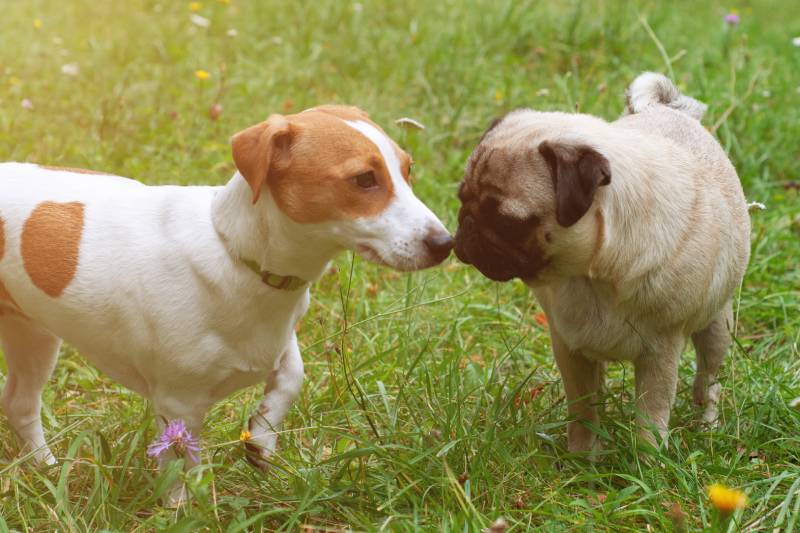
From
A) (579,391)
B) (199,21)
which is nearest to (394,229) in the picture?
(579,391)

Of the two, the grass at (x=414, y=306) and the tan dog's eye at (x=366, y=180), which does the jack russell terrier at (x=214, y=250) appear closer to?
the tan dog's eye at (x=366, y=180)

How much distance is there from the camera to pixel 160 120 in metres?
5.91

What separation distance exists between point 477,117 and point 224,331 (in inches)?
136

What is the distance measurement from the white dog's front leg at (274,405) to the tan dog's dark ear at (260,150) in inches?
28.2

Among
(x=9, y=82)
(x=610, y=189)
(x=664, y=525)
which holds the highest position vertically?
(x=610, y=189)

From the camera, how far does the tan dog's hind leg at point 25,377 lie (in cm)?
358

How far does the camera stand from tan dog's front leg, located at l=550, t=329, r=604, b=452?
3.47 meters

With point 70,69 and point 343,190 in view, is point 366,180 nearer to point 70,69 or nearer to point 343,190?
point 343,190

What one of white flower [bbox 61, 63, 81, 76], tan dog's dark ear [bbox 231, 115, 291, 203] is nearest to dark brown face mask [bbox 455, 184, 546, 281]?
tan dog's dark ear [bbox 231, 115, 291, 203]

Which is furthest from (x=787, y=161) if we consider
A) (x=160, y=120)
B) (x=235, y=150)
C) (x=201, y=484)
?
(x=201, y=484)

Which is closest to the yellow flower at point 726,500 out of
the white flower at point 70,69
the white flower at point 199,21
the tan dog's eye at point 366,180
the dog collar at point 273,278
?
the tan dog's eye at point 366,180

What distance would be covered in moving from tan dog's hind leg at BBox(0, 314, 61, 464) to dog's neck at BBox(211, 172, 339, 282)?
102 centimetres

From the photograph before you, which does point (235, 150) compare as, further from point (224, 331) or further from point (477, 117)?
point (477, 117)

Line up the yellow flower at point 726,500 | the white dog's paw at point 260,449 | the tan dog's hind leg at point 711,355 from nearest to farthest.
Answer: the yellow flower at point 726,500 < the white dog's paw at point 260,449 < the tan dog's hind leg at point 711,355
